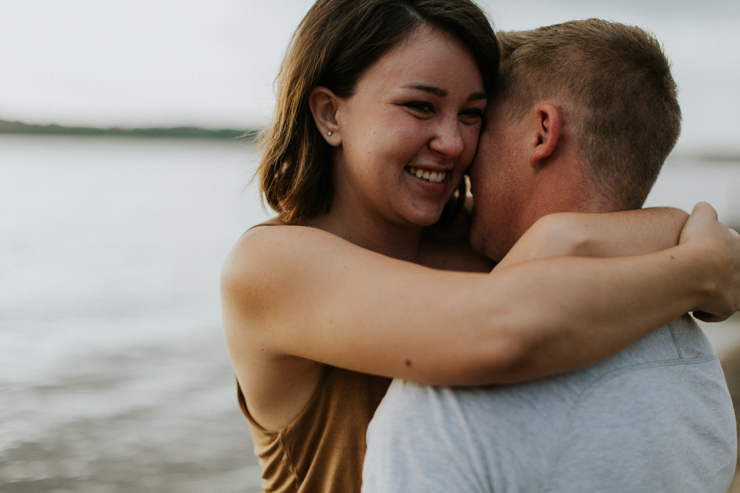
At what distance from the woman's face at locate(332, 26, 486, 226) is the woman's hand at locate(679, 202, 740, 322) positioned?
29.0 inches

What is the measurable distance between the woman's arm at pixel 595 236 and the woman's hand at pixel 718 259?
55mm

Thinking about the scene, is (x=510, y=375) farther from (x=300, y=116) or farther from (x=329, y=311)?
(x=300, y=116)

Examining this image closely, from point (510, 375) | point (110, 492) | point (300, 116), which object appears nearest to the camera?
point (510, 375)

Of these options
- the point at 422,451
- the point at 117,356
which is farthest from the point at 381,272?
the point at 117,356

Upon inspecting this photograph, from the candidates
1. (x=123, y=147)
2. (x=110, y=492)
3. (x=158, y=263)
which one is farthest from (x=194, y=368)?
(x=123, y=147)

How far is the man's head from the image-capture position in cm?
176

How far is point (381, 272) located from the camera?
1.40 meters

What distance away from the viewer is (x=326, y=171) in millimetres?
2180

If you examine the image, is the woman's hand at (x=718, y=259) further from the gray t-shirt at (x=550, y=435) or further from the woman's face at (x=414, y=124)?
the woman's face at (x=414, y=124)

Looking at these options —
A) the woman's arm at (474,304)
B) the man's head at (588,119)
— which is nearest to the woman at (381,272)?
the woman's arm at (474,304)

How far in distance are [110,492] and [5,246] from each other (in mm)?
11044

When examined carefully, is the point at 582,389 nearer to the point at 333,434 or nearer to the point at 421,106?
the point at 333,434

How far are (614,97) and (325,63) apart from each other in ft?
3.02

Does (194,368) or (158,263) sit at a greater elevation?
(194,368)
